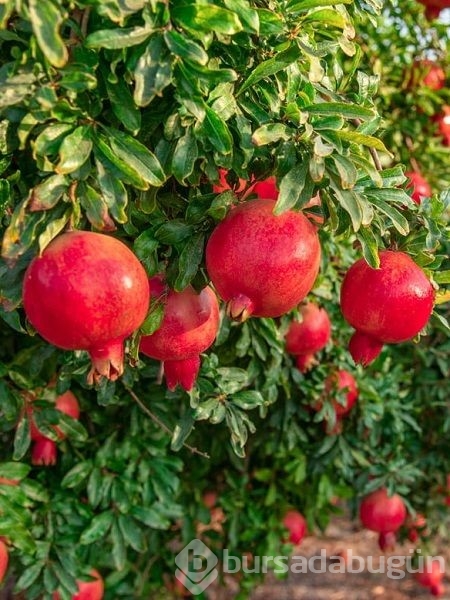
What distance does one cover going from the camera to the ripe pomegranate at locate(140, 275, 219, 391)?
0.95 meters

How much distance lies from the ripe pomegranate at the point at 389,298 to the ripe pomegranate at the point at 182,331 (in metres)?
0.20

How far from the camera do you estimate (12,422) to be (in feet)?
4.98

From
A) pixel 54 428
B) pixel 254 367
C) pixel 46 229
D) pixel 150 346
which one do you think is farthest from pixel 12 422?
pixel 46 229

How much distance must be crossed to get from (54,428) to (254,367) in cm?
48

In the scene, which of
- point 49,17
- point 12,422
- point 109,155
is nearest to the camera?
point 49,17

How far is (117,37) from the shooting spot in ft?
2.54

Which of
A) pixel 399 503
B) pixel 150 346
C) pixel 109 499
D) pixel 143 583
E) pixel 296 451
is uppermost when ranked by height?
pixel 150 346

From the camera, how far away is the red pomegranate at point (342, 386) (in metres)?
2.01

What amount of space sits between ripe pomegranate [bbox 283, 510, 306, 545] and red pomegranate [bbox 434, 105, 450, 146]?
52.7 inches

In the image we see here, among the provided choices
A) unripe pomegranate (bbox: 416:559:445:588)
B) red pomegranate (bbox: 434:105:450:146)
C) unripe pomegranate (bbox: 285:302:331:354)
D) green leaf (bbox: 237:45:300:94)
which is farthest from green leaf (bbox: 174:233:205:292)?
unripe pomegranate (bbox: 416:559:445:588)

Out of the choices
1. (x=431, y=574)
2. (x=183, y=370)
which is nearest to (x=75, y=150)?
(x=183, y=370)

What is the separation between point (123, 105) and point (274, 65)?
20cm

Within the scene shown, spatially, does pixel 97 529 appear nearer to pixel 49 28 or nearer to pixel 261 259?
pixel 261 259

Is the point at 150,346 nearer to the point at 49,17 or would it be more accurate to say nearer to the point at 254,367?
the point at 49,17
